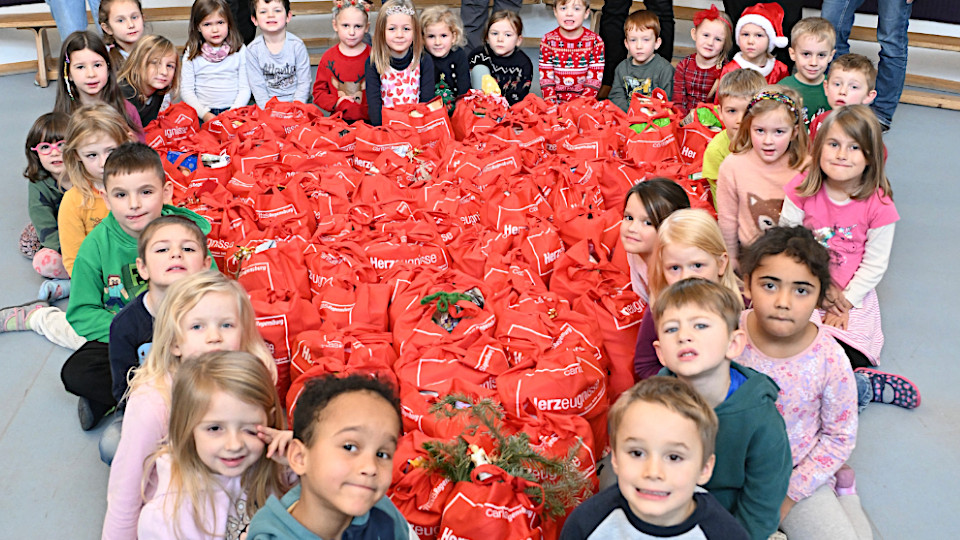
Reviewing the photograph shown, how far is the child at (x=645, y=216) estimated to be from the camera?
270 centimetres

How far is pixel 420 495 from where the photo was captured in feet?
6.91

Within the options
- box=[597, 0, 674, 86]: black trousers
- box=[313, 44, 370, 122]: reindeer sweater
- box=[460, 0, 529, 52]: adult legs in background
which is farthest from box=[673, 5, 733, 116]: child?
box=[313, 44, 370, 122]: reindeer sweater

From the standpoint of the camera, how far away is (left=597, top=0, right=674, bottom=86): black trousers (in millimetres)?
5332

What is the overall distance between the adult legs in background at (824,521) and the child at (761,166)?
47.6 inches

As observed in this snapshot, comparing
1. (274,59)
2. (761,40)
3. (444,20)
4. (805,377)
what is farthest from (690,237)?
(274,59)

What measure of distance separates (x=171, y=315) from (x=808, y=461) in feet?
5.34

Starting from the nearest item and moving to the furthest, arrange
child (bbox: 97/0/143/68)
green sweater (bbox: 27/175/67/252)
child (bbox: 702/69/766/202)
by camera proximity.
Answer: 1. green sweater (bbox: 27/175/67/252)
2. child (bbox: 702/69/766/202)
3. child (bbox: 97/0/143/68)

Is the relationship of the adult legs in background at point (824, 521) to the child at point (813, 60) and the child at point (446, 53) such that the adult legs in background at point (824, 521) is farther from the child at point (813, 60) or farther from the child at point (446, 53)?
the child at point (446, 53)

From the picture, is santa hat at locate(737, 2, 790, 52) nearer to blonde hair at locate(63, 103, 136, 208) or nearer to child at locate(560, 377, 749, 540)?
blonde hair at locate(63, 103, 136, 208)

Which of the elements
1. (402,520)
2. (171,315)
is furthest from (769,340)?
(171,315)

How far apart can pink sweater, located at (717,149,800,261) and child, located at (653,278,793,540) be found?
50.6 inches

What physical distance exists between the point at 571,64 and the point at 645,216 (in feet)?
8.56

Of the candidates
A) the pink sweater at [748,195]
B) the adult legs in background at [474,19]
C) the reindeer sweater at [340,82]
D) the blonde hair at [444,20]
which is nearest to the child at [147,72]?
the reindeer sweater at [340,82]

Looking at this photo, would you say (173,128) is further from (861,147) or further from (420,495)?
(861,147)
